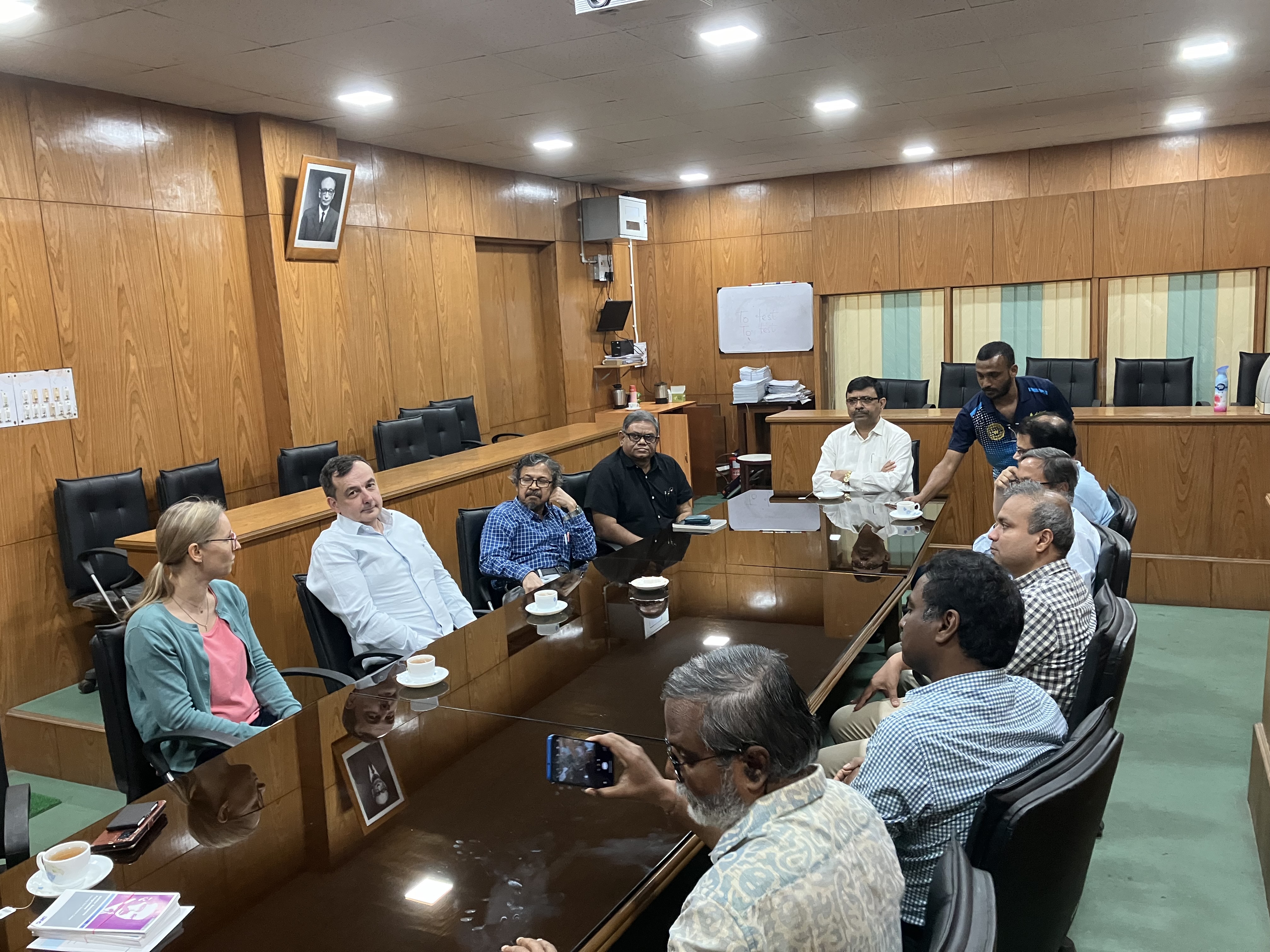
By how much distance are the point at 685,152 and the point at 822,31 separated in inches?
124

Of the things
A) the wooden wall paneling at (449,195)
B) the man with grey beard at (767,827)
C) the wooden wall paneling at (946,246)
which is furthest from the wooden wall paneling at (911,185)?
the man with grey beard at (767,827)

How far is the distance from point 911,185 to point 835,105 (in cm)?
297

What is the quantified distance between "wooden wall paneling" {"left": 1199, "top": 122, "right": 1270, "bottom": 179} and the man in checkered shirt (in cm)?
731

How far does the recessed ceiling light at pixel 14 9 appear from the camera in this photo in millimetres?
3389

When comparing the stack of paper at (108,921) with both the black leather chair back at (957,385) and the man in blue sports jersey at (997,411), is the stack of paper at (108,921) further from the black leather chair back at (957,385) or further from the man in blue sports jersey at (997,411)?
the black leather chair back at (957,385)

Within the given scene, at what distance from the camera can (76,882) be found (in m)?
1.55

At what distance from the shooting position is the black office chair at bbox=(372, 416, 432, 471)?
19.5ft

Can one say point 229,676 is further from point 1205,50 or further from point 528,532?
point 1205,50

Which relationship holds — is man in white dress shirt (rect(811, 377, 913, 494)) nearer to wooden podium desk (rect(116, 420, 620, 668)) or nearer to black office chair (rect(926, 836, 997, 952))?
wooden podium desk (rect(116, 420, 620, 668))

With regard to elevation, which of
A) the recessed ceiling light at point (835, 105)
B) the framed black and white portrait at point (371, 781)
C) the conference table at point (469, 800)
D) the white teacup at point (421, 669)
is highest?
the recessed ceiling light at point (835, 105)

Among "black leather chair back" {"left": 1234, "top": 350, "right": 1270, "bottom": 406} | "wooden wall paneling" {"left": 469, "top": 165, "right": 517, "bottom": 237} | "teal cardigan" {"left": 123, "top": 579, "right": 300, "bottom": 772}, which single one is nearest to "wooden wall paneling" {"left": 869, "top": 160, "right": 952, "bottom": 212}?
"black leather chair back" {"left": 1234, "top": 350, "right": 1270, "bottom": 406}

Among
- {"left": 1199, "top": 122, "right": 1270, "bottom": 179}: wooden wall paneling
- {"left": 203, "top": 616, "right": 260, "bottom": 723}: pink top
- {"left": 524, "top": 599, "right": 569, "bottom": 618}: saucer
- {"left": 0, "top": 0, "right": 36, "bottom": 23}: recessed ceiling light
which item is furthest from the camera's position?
{"left": 1199, "top": 122, "right": 1270, "bottom": 179}: wooden wall paneling

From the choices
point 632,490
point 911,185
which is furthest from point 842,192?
point 632,490

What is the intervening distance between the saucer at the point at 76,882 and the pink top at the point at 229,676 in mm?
858
